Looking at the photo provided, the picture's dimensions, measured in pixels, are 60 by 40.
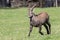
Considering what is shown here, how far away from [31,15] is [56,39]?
1.54 metres

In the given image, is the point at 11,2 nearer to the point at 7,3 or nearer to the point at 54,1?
the point at 7,3

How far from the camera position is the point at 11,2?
172ft

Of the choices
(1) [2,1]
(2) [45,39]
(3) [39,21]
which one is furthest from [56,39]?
(1) [2,1]

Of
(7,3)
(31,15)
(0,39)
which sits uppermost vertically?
(31,15)

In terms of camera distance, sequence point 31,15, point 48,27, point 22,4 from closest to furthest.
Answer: point 31,15, point 48,27, point 22,4

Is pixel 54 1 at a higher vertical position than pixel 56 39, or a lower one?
lower

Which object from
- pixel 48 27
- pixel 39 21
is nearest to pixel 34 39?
pixel 39 21

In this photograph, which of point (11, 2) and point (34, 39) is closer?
point (34, 39)

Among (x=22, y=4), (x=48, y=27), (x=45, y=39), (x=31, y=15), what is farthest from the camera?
(x=22, y=4)

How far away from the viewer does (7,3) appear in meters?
51.8

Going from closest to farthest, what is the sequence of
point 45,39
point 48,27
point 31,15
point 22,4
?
1. point 45,39
2. point 31,15
3. point 48,27
4. point 22,4

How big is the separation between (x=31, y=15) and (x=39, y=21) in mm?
607

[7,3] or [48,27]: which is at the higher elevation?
[48,27]

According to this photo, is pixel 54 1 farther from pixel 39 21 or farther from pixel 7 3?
pixel 39 21
